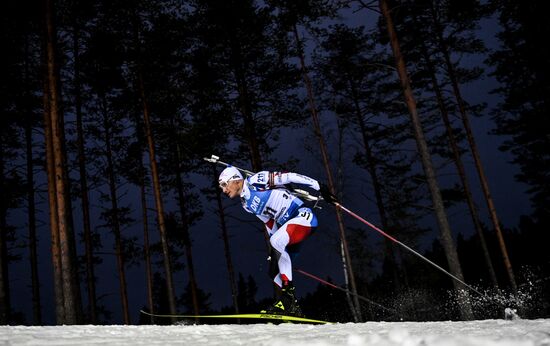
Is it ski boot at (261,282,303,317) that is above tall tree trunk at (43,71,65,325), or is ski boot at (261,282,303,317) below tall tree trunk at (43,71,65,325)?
below

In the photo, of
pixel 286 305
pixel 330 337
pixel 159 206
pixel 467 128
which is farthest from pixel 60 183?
pixel 467 128

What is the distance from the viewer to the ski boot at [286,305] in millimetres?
4805

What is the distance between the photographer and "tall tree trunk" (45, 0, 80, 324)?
9312 millimetres

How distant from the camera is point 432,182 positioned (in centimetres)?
942

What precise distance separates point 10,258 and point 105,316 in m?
8.57

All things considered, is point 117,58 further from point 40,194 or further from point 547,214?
point 547,214

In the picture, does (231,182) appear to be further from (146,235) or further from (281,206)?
(146,235)

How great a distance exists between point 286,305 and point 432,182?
6038 mm

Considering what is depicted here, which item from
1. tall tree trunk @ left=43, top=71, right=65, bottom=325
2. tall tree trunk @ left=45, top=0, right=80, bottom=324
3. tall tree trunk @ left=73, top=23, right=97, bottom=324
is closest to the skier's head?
tall tree trunk @ left=45, top=0, right=80, bottom=324

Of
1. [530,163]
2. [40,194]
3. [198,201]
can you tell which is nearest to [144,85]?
[40,194]

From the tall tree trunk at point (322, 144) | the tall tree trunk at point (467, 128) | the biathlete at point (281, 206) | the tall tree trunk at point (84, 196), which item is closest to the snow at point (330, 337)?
the biathlete at point (281, 206)

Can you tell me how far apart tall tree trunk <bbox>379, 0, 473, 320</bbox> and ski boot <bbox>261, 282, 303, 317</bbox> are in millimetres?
4971

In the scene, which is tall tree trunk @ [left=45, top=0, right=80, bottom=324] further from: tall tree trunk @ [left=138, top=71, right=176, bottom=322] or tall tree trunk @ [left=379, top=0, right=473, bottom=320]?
tall tree trunk @ [left=379, top=0, right=473, bottom=320]

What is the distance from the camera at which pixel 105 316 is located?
26.0 metres
